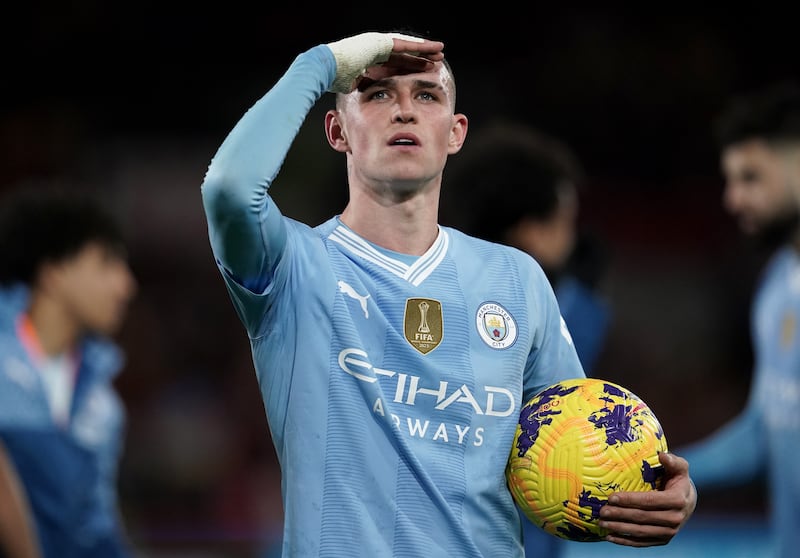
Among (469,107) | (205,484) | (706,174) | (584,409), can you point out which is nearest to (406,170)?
(584,409)

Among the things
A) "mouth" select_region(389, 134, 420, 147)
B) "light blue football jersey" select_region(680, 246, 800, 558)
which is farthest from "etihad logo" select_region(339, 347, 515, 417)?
"light blue football jersey" select_region(680, 246, 800, 558)

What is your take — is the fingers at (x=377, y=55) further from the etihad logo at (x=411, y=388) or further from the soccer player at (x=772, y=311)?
the soccer player at (x=772, y=311)

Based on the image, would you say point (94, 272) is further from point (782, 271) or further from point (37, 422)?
point (782, 271)

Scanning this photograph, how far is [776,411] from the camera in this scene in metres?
5.41

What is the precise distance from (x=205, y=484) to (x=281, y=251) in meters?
8.51

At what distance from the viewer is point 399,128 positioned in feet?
9.36

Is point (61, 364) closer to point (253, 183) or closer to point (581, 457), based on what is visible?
point (253, 183)

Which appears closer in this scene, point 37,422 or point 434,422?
point 434,422

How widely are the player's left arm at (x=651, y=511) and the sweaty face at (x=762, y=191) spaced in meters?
3.33

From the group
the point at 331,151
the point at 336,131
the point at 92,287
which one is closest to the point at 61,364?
the point at 92,287

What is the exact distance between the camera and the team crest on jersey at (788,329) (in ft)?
17.7

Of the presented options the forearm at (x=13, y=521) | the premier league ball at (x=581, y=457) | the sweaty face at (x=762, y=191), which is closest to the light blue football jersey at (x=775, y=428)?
the sweaty face at (x=762, y=191)

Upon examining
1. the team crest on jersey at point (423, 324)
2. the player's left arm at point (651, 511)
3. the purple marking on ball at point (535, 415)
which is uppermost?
the team crest on jersey at point (423, 324)

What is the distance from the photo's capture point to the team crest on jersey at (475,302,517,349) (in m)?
2.87
